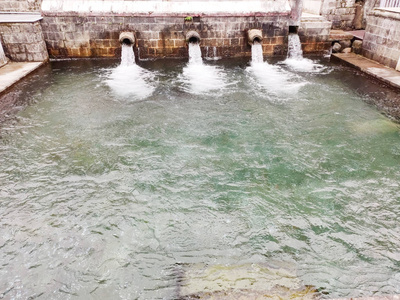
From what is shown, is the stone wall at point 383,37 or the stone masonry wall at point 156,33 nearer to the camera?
the stone wall at point 383,37

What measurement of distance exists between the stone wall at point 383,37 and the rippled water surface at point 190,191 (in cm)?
247

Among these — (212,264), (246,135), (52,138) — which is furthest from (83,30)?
(212,264)

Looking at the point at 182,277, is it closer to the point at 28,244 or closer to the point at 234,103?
the point at 28,244

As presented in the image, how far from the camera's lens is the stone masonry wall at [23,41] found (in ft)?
29.9

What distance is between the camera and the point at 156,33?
33.2 feet

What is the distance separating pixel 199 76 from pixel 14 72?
5.62 m

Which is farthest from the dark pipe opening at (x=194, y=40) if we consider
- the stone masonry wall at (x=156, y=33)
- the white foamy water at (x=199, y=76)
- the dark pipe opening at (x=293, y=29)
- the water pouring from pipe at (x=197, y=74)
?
the dark pipe opening at (x=293, y=29)

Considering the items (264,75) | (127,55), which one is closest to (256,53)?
(264,75)

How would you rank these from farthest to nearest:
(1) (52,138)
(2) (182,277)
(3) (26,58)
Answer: (3) (26,58)
(1) (52,138)
(2) (182,277)

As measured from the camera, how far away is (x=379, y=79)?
8.55 meters

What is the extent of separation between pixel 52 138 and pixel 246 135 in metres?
3.97

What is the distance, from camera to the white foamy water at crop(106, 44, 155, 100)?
793 cm

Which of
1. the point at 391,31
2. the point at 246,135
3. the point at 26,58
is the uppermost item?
the point at 391,31

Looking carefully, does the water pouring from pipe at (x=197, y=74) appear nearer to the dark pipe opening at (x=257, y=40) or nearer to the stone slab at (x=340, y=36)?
the dark pipe opening at (x=257, y=40)
